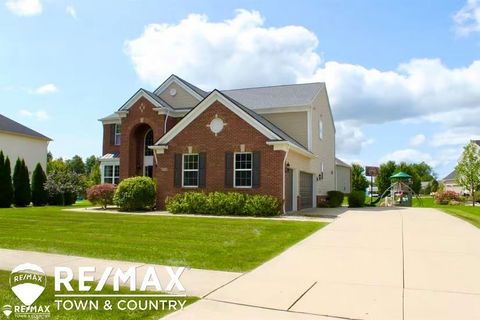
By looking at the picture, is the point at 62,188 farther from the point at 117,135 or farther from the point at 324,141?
→ the point at 324,141

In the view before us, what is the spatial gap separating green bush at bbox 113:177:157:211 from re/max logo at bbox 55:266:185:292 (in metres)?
13.6

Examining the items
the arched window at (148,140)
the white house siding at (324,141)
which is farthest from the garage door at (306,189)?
the arched window at (148,140)

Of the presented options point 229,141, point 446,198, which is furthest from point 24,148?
point 446,198

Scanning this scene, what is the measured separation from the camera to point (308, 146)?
23688 mm

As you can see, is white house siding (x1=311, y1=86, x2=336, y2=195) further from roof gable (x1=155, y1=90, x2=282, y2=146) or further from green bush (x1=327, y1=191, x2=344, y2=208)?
roof gable (x1=155, y1=90, x2=282, y2=146)

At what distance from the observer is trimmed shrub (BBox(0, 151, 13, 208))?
25969 millimetres

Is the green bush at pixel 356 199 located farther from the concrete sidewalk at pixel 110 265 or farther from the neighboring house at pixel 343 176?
the concrete sidewalk at pixel 110 265

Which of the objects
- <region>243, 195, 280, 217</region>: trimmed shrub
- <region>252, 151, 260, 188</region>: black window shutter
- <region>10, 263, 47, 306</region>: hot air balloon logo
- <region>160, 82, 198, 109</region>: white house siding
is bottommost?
<region>10, 263, 47, 306</region>: hot air balloon logo

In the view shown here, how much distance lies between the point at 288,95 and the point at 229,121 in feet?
24.3

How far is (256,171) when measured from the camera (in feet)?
62.3

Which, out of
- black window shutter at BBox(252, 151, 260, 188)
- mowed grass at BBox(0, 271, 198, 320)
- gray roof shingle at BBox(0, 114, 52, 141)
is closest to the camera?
mowed grass at BBox(0, 271, 198, 320)

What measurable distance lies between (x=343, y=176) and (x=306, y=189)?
18.9m

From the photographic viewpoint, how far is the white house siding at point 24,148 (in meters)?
33.1

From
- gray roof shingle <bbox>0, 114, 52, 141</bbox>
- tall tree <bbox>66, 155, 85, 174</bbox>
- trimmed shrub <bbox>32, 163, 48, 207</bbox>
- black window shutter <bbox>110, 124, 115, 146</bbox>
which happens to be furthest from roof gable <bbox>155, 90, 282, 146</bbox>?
tall tree <bbox>66, 155, 85, 174</bbox>
